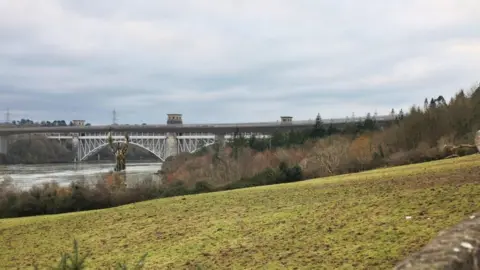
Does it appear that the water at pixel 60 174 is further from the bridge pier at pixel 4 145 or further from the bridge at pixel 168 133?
the bridge pier at pixel 4 145

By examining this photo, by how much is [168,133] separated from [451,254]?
250 feet

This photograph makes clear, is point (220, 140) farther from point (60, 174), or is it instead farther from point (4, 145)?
point (4, 145)

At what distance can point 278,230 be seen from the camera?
10531 millimetres

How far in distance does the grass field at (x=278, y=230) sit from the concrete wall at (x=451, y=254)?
1726 millimetres

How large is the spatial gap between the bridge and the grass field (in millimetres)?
55535

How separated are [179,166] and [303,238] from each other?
48.3 metres

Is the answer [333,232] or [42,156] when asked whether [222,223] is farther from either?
[42,156]

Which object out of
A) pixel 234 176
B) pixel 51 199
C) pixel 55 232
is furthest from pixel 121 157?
pixel 55 232

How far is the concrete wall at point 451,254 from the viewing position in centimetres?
451

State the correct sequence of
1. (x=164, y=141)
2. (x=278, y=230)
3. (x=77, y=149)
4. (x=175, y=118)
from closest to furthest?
(x=278, y=230) → (x=164, y=141) → (x=77, y=149) → (x=175, y=118)

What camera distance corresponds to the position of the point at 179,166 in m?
56.9

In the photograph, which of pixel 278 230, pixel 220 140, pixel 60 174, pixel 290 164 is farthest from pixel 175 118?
pixel 278 230

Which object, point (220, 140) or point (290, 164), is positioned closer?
point (290, 164)

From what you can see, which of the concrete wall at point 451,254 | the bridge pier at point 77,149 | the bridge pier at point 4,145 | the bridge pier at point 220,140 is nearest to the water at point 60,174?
the bridge pier at point 220,140
